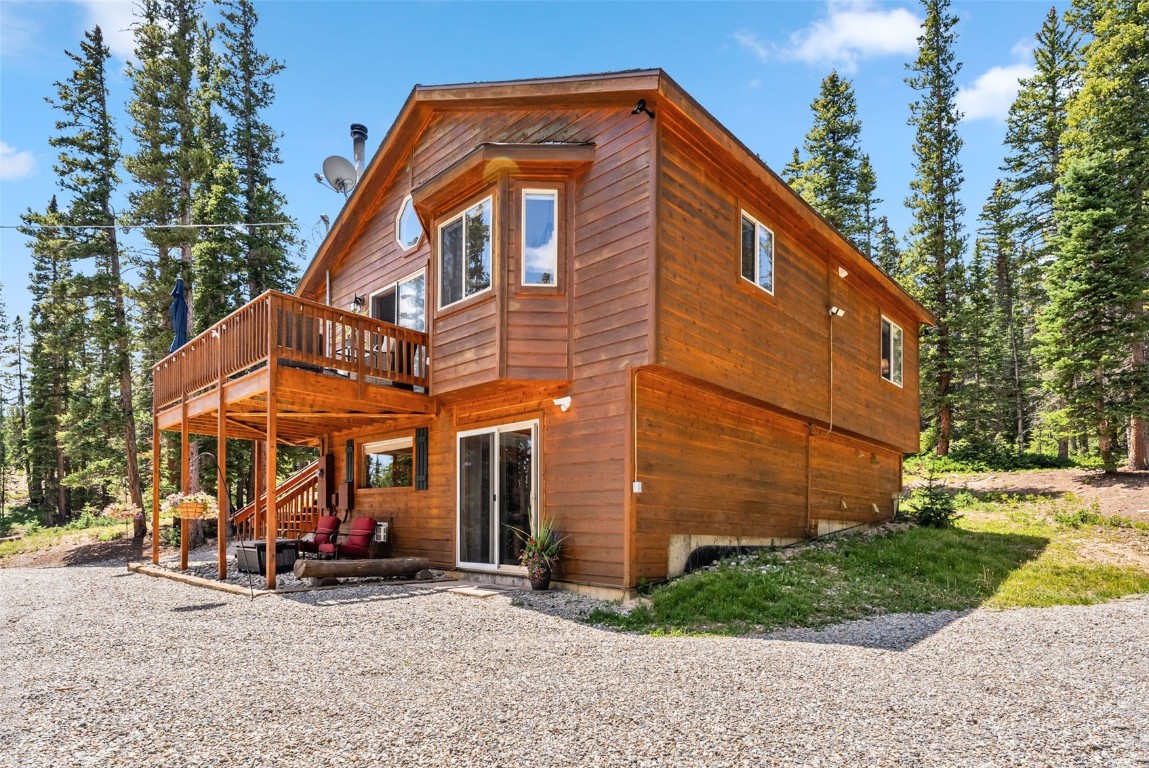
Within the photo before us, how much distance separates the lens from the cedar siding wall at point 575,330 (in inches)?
330

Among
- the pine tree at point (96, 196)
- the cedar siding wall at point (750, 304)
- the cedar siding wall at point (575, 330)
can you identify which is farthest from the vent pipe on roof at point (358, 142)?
the cedar siding wall at point (750, 304)

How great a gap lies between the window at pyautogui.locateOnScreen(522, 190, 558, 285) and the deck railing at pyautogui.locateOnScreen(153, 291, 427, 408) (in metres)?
2.43

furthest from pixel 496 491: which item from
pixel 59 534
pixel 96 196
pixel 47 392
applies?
pixel 47 392

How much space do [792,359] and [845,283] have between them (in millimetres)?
3268

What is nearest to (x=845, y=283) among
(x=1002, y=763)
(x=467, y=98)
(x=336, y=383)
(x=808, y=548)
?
(x=808, y=548)

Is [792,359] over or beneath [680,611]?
over

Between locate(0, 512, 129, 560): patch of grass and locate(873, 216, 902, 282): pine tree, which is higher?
locate(873, 216, 902, 282): pine tree

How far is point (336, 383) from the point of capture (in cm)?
959

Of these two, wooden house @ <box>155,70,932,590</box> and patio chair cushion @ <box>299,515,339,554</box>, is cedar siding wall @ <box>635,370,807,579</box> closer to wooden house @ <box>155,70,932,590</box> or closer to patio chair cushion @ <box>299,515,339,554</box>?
wooden house @ <box>155,70,932,590</box>

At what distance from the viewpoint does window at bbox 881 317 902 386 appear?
1524 cm

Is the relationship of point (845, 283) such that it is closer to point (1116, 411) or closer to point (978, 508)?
point (978, 508)

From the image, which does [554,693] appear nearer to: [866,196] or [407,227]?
[407,227]

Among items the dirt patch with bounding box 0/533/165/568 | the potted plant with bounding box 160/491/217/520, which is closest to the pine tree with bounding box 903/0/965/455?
the potted plant with bounding box 160/491/217/520

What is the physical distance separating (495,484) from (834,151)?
23259 millimetres
